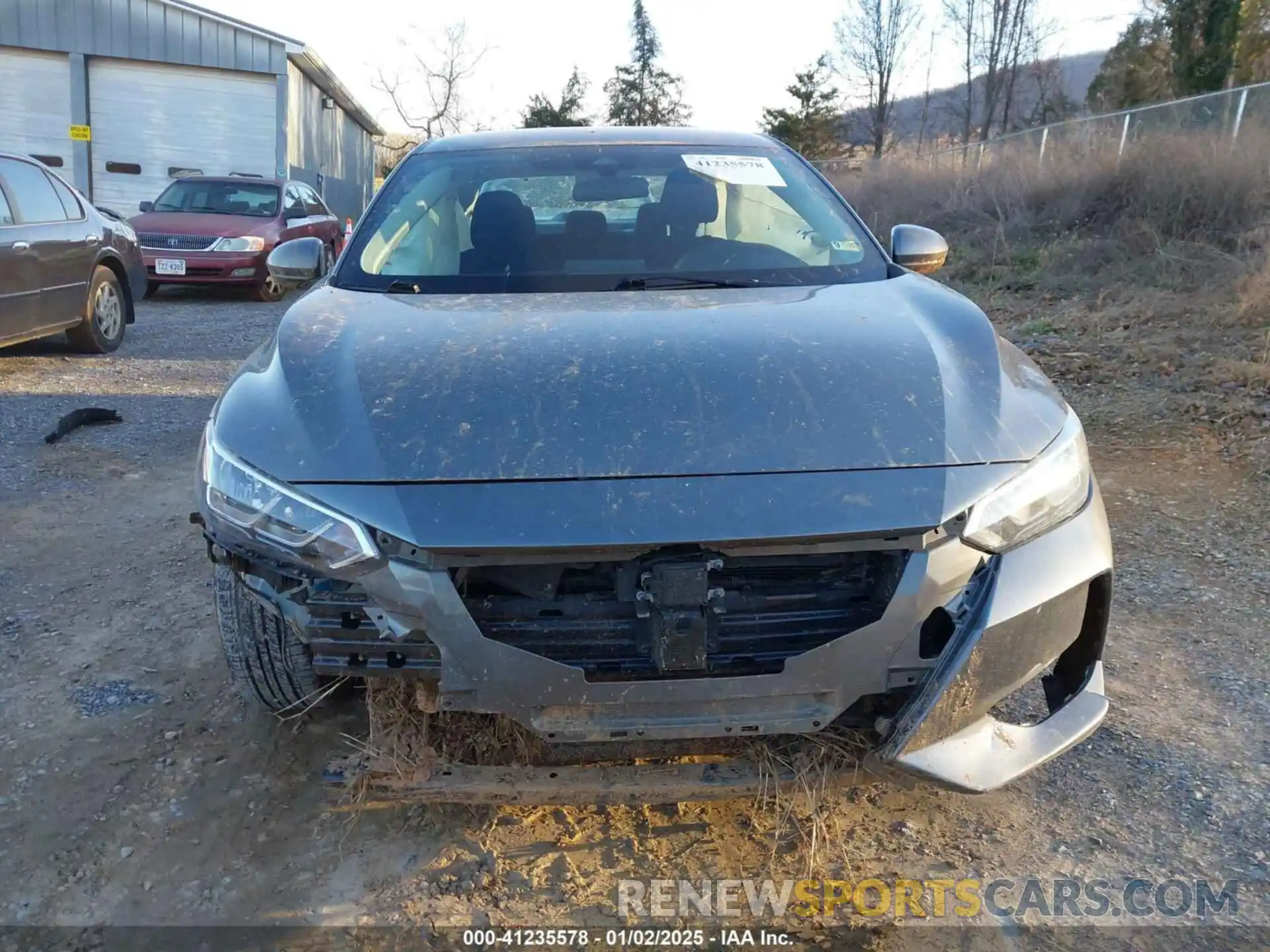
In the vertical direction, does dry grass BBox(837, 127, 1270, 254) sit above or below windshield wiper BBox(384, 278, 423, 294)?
above

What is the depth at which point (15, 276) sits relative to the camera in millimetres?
6605

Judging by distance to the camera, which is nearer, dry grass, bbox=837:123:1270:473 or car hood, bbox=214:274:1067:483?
car hood, bbox=214:274:1067:483

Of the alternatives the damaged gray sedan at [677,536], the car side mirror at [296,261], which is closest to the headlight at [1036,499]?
the damaged gray sedan at [677,536]

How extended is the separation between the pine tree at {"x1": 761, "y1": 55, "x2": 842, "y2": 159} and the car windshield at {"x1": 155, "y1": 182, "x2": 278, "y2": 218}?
27.5 meters

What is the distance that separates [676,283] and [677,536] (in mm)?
1267

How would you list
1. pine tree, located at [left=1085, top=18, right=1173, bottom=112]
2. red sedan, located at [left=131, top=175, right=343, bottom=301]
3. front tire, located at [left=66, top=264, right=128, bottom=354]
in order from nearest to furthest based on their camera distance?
front tire, located at [left=66, top=264, right=128, bottom=354]
red sedan, located at [left=131, top=175, right=343, bottom=301]
pine tree, located at [left=1085, top=18, right=1173, bottom=112]

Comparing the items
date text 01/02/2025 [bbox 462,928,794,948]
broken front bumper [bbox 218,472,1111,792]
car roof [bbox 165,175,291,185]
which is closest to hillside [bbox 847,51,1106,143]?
car roof [bbox 165,175,291,185]

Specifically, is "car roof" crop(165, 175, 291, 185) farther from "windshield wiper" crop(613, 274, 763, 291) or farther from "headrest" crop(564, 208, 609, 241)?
"windshield wiper" crop(613, 274, 763, 291)

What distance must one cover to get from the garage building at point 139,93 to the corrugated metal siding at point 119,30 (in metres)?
0.02

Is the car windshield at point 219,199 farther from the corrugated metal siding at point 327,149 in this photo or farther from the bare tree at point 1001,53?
the bare tree at point 1001,53

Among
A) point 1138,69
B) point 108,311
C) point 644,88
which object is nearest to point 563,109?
point 644,88

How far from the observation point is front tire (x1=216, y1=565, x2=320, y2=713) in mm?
2051

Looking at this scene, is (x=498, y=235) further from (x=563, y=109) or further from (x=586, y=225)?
(x=563, y=109)

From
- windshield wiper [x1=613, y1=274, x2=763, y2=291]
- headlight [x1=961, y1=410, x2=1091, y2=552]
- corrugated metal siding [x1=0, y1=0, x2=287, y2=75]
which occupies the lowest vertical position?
headlight [x1=961, y1=410, x2=1091, y2=552]
